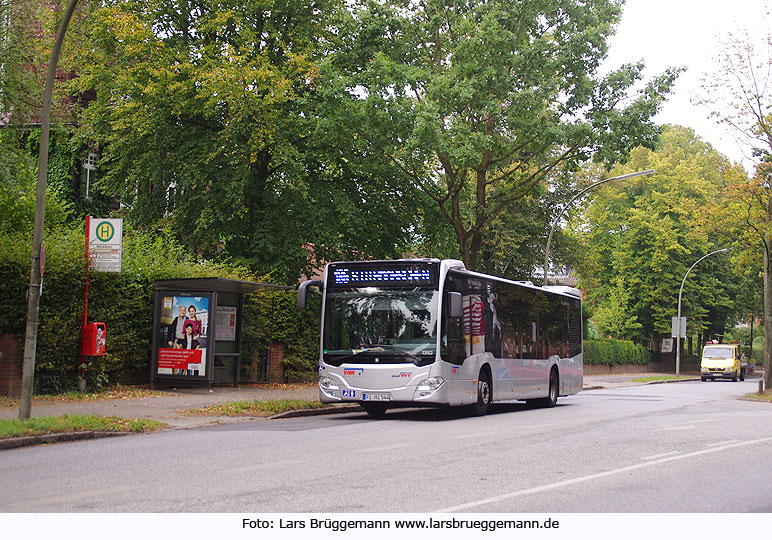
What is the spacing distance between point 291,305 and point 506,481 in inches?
766

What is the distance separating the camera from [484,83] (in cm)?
2489

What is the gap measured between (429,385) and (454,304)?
1538 mm

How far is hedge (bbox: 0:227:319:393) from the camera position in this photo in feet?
59.4

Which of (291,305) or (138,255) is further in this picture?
(291,305)

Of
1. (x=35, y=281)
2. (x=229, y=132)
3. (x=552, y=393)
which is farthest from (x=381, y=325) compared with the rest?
(x=229, y=132)

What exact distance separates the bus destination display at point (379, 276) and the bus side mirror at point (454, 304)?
18.9 inches

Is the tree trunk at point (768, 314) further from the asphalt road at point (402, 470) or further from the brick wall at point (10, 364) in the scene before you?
the brick wall at point (10, 364)

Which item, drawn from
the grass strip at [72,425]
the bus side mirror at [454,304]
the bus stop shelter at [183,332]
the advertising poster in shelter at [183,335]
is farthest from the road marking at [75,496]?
the advertising poster in shelter at [183,335]

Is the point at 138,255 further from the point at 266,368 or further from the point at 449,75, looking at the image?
the point at 449,75

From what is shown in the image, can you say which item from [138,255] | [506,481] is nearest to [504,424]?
[506,481]

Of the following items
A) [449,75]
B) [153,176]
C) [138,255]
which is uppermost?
[449,75]

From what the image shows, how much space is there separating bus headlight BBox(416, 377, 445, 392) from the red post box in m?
6.54

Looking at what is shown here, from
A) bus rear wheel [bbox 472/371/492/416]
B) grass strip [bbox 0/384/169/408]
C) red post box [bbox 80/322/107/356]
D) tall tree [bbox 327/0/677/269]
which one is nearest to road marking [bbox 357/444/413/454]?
bus rear wheel [bbox 472/371/492/416]

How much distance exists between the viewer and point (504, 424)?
15930 mm
